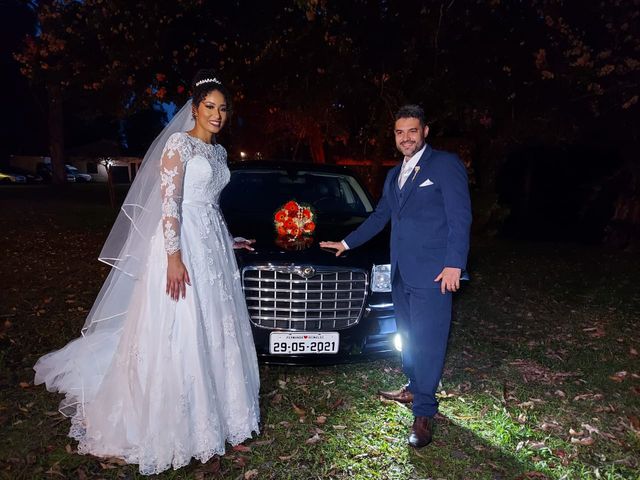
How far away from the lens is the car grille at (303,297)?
3.61 m

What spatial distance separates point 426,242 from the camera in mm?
3143

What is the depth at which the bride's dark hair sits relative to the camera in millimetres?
2904

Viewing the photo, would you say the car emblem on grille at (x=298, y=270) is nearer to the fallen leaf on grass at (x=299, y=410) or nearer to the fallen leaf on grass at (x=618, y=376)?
the fallen leaf on grass at (x=299, y=410)

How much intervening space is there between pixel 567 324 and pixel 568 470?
3.33 m

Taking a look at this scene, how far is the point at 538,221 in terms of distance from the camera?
17.0 m

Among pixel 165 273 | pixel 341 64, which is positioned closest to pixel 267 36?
pixel 341 64

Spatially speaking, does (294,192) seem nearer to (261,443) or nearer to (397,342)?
(397,342)

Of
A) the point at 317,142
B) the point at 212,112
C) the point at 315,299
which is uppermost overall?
the point at 317,142

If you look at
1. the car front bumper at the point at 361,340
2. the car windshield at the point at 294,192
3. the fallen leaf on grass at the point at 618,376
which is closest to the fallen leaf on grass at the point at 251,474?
the car front bumper at the point at 361,340

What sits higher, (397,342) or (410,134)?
(410,134)

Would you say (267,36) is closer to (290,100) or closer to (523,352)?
(290,100)

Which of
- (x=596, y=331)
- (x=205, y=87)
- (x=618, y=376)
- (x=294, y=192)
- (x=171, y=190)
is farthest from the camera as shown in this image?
(x=596, y=331)

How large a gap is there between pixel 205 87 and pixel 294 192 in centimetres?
233

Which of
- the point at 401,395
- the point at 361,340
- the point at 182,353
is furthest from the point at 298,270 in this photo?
the point at 401,395
